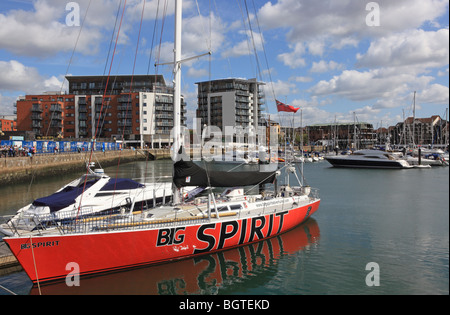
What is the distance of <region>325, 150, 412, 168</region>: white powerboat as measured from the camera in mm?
55562

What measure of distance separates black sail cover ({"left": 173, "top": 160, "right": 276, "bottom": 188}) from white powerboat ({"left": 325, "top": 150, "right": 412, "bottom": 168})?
156 ft

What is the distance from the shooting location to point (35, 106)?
9350 centimetres

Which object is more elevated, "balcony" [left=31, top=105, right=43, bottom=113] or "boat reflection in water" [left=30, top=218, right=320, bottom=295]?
"balcony" [left=31, top=105, right=43, bottom=113]

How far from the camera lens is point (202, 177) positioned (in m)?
14.2

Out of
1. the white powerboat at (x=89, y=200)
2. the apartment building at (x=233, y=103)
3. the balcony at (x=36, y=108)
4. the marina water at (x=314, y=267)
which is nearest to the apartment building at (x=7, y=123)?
the balcony at (x=36, y=108)

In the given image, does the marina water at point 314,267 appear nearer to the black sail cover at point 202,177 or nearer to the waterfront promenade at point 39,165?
the black sail cover at point 202,177

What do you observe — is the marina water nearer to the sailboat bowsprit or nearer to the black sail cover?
the sailboat bowsprit

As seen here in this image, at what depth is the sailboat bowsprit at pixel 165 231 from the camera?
1079 cm

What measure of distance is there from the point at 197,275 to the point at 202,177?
406 centimetres

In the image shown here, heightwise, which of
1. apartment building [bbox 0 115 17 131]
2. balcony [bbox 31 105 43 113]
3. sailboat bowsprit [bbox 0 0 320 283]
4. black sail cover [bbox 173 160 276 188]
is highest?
balcony [bbox 31 105 43 113]

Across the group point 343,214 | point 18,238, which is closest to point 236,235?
point 18,238

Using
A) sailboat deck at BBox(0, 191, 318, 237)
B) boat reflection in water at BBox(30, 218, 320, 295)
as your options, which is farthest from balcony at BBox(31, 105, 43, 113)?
boat reflection in water at BBox(30, 218, 320, 295)

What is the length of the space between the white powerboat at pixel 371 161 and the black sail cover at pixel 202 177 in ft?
156
